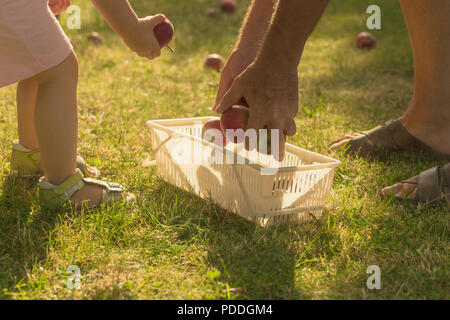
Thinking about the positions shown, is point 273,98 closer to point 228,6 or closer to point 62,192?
point 62,192

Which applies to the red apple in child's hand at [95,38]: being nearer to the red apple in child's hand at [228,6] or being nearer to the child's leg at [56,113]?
the red apple in child's hand at [228,6]

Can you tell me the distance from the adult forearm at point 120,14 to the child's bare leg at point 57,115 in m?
0.18

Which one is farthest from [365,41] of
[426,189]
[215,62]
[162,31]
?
[162,31]

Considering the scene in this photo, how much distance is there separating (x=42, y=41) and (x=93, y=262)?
65 centimetres

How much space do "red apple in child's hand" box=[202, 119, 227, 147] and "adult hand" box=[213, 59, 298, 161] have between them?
0.93ft

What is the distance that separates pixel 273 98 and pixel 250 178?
0.83 ft

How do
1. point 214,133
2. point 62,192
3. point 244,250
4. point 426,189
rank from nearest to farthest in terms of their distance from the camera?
point 244,250 < point 62,192 < point 426,189 < point 214,133

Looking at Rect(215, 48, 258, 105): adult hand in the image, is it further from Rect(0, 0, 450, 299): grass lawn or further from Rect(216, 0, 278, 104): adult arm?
Rect(0, 0, 450, 299): grass lawn

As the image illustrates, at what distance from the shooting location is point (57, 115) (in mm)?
1694

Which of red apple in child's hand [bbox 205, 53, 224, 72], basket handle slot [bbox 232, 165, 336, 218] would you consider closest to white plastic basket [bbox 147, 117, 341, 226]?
basket handle slot [bbox 232, 165, 336, 218]

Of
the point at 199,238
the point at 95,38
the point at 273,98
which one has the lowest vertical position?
the point at 199,238
